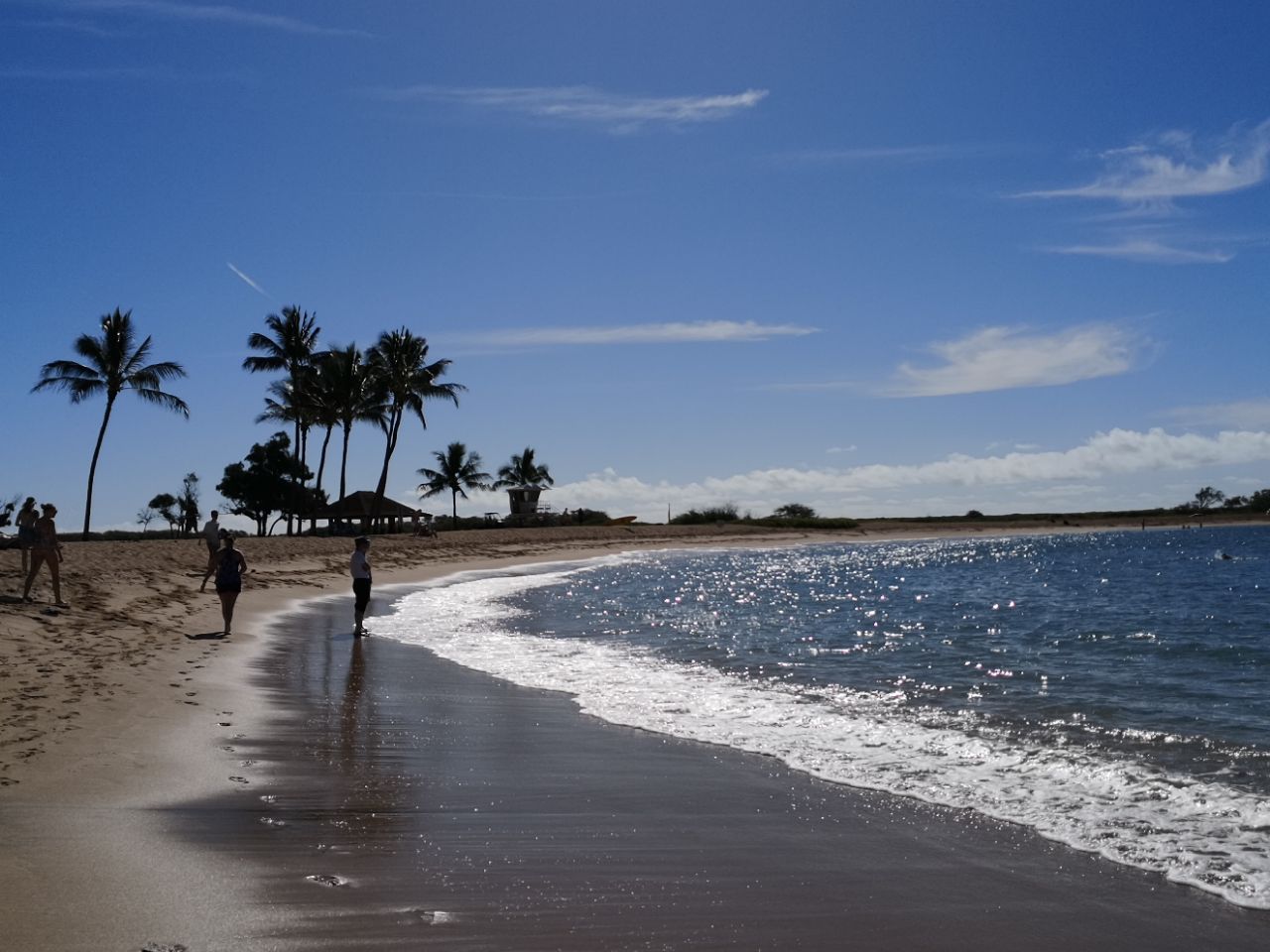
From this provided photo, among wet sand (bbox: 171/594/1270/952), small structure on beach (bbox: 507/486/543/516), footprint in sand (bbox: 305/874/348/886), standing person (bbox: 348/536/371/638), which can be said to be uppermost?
small structure on beach (bbox: 507/486/543/516)

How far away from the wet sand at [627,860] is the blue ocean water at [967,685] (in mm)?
624

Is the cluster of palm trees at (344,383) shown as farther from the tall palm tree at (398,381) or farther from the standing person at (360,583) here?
the standing person at (360,583)

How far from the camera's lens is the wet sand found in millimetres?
4559

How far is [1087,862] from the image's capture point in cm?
575

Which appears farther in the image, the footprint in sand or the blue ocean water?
the blue ocean water

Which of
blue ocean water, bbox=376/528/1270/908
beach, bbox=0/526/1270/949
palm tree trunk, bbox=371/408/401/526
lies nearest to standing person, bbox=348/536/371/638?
blue ocean water, bbox=376/528/1270/908

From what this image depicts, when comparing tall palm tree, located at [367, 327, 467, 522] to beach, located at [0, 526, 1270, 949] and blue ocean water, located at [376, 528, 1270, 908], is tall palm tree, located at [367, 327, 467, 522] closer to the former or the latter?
blue ocean water, located at [376, 528, 1270, 908]

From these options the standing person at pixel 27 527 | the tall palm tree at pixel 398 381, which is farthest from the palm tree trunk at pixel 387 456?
the standing person at pixel 27 527

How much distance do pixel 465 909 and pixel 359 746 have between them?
3804 millimetres

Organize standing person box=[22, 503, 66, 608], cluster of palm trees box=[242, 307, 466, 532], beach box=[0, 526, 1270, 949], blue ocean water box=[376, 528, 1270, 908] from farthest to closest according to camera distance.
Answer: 1. cluster of palm trees box=[242, 307, 466, 532]
2. standing person box=[22, 503, 66, 608]
3. blue ocean water box=[376, 528, 1270, 908]
4. beach box=[0, 526, 1270, 949]

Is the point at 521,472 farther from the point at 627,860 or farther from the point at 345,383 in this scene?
the point at 627,860

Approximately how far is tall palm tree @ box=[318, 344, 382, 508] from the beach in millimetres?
39002

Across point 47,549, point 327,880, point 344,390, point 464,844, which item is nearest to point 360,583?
point 47,549

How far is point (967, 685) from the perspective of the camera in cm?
1255
